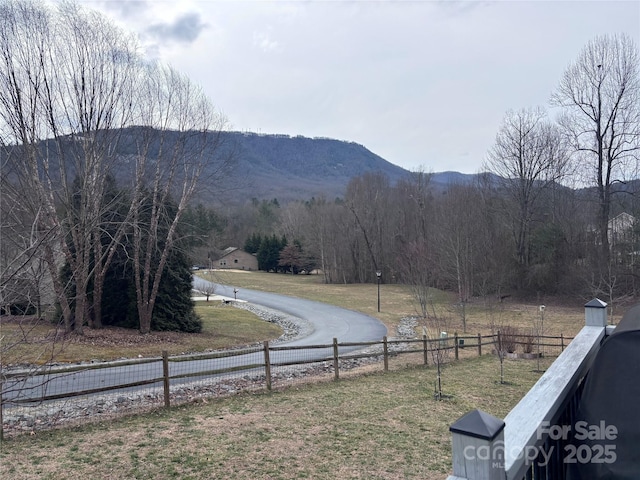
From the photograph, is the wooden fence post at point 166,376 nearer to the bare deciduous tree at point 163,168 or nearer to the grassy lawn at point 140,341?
the grassy lawn at point 140,341

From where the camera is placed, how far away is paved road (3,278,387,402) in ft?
31.8

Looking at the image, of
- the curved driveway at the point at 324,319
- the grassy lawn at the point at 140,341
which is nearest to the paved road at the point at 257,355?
the curved driveway at the point at 324,319

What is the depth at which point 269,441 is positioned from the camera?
6.89 metres

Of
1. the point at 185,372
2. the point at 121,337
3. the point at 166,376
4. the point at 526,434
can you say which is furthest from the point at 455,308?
the point at 526,434

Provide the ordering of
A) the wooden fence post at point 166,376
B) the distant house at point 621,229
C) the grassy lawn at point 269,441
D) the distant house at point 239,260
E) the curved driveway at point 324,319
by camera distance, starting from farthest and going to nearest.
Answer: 1. the distant house at point 239,260
2. the distant house at point 621,229
3. the curved driveway at point 324,319
4. the wooden fence post at point 166,376
5. the grassy lawn at point 269,441

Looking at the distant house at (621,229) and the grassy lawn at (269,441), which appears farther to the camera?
the distant house at (621,229)

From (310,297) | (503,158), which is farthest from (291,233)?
(503,158)

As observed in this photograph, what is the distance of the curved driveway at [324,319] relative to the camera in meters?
21.5

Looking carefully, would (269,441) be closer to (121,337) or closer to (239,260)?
(121,337)

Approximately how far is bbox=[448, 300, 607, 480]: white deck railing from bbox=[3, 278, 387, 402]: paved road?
418cm

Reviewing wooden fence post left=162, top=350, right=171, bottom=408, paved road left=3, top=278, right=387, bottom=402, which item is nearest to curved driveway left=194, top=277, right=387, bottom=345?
paved road left=3, top=278, right=387, bottom=402

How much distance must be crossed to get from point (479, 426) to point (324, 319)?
88.9 ft

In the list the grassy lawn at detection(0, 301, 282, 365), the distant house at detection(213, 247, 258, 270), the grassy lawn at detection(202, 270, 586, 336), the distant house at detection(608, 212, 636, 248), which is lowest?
the grassy lawn at detection(202, 270, 586, 336)

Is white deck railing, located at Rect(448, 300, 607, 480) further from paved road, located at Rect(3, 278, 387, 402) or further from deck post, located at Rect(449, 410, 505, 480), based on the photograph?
paved road, located at Rect(3, 278, 387, 402)
